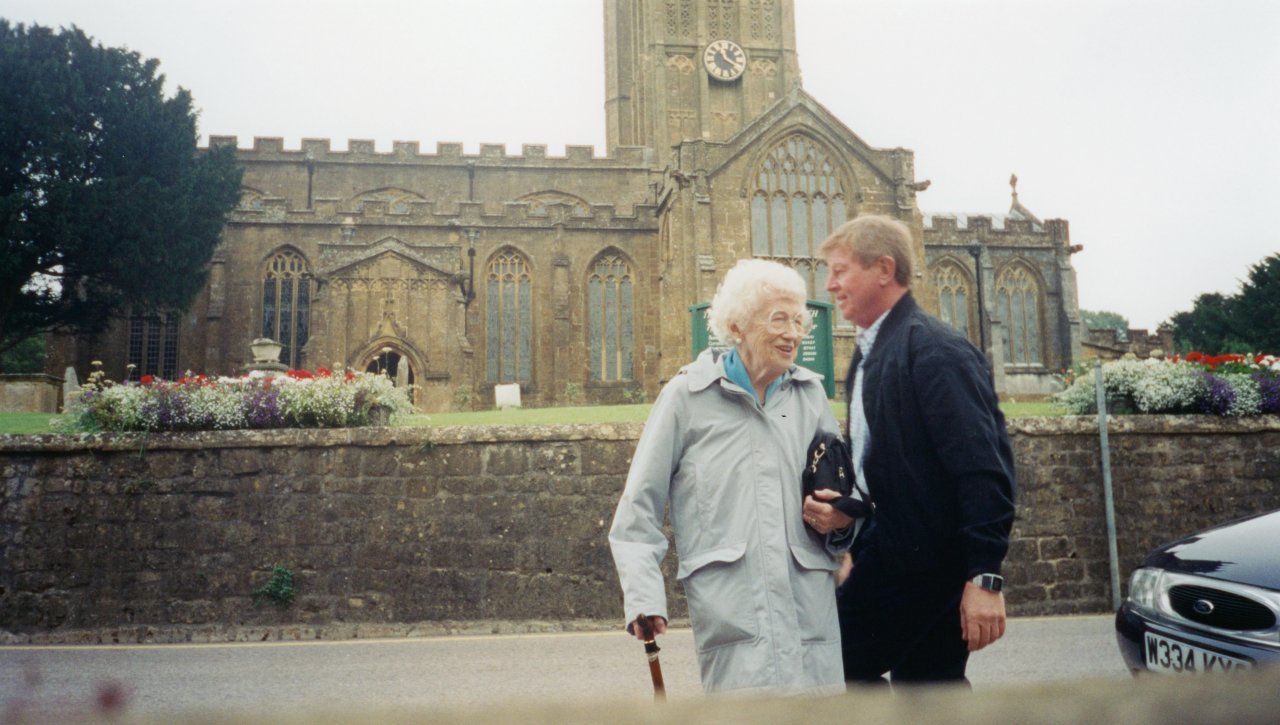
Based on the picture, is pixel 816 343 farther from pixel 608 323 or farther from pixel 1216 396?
pixel 608 323

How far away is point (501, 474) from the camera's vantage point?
895cm

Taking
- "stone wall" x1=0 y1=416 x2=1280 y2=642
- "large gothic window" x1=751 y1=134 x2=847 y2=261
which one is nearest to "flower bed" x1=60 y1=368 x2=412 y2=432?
"stone wall" x1=0 y1=416 x2=1280 y2=642

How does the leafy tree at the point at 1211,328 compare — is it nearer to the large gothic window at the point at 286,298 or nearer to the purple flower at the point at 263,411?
the large gothic window at the point at 286,298

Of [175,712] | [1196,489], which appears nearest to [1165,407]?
[1196,489]

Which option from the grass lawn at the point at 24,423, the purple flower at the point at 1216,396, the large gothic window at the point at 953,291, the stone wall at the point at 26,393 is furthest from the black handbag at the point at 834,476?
the large gothic window at the point at 953,291

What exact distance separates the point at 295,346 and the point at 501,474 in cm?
2262

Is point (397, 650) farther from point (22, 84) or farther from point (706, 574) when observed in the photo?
point (22, 84)

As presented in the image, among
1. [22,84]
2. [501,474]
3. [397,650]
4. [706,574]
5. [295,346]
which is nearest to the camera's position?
[706,574]

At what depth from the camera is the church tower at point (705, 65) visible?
3922cm

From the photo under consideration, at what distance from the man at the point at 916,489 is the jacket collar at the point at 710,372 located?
249mm

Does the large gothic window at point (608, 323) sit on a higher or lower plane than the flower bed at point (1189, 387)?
higher

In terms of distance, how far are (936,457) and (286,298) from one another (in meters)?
29.4

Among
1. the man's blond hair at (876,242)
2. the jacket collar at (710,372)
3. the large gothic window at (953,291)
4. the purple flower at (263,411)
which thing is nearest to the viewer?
the jacket collar at (710,372)

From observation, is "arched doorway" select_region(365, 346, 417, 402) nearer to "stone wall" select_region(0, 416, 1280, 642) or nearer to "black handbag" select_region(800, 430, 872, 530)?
"stone wall" select_region(0, 416, 1280, 642)
